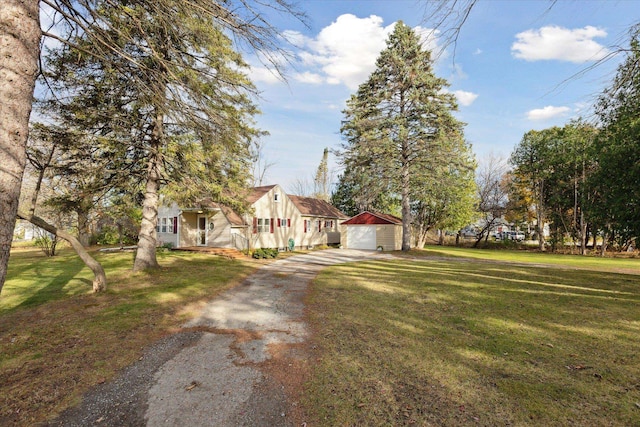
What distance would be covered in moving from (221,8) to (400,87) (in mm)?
19307

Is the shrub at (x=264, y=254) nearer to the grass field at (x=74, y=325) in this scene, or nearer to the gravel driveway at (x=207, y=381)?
the grass field at (x=74, y=325)

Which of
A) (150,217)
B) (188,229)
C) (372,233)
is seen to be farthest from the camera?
(372,233)

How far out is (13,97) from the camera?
260cm

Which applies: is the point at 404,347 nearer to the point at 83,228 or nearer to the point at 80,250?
the point at 80,250

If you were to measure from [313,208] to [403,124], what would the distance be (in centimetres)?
1143

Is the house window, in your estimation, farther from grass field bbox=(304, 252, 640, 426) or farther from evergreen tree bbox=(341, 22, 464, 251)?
grass field bbox=(304, 252, 640, 426)

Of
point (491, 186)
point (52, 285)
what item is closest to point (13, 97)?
point (52, 285)

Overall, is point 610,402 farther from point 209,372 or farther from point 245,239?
point 245,239

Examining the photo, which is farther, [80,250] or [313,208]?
[313,208]

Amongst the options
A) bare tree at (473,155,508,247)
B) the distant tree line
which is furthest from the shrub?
bare tree at (473,155,508,247)

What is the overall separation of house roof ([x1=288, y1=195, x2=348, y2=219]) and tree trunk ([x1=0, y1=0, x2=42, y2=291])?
22462mm

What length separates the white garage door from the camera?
2500cm

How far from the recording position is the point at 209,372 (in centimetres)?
390

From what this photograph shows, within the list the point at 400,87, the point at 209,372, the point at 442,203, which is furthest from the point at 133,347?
the point at 442,203
